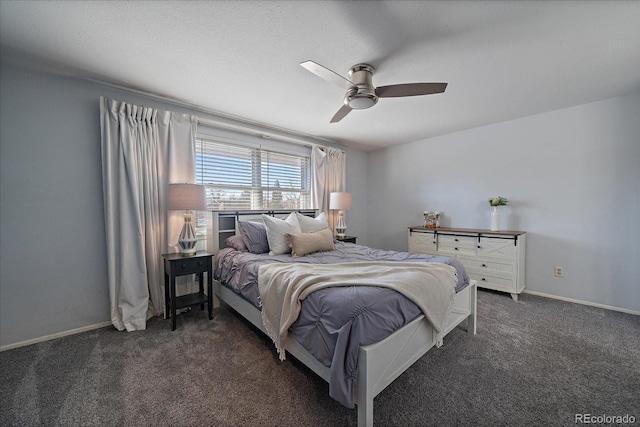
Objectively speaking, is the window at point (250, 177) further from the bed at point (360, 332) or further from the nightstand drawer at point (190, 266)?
the bed at point (360, 332)

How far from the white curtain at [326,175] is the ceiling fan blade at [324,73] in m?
2.30

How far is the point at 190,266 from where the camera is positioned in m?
2.55

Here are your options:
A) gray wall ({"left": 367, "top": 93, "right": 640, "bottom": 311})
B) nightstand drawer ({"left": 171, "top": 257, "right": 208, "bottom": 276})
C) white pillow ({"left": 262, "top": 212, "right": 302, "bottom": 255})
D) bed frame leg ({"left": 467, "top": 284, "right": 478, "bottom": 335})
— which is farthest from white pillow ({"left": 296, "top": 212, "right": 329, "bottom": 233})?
gray wall ({"left": 367, "top": 93, "right": 640, "bottom": 311})

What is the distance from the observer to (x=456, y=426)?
1342 mm

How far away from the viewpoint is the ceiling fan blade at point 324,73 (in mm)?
1715

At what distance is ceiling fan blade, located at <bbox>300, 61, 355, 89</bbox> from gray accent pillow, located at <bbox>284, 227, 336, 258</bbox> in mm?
1573

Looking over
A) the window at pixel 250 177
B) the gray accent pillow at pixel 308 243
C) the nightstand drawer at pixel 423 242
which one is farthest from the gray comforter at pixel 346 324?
the nightstand drawer at pixel 423 242

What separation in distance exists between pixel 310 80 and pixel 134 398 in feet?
9.22

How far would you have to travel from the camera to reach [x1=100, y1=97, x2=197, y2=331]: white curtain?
7.93ft

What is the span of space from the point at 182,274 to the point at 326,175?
282 centimetres

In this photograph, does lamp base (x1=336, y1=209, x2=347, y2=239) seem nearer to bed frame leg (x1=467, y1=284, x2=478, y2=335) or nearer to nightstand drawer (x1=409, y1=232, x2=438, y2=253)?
nightstand drawer (x1=409, y1=232, x2=438, y2=253)

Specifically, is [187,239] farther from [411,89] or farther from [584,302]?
[584,302]

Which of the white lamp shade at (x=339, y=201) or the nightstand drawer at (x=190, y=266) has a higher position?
the white lamp shade at (x=339, y=201)

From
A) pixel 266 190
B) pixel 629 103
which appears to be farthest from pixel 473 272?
pixel 266 190
